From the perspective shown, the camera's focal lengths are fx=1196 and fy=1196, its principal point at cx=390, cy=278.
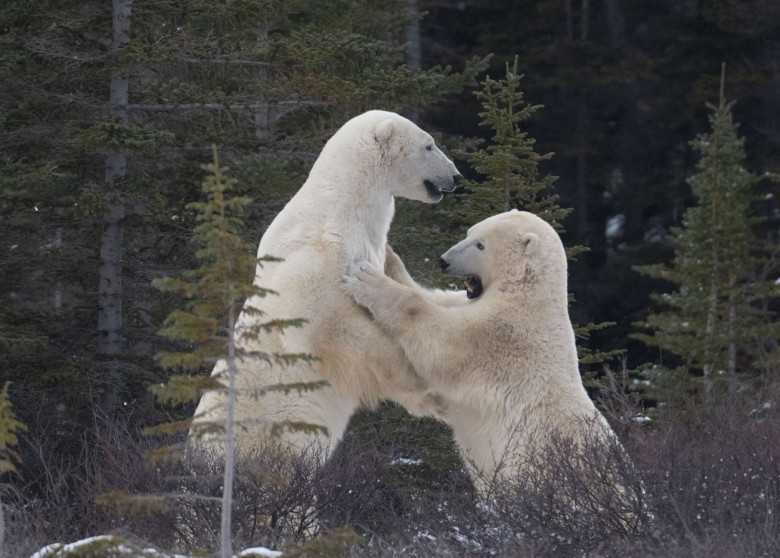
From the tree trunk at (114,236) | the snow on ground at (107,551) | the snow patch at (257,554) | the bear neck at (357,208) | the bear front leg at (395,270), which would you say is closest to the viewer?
the snow on ground at (107,551)

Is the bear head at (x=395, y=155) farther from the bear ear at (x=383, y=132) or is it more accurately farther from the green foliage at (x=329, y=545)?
the green foliage at (x=329, y=545)

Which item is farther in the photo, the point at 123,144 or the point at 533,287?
the point at 123,144

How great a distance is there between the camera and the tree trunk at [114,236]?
10.0m

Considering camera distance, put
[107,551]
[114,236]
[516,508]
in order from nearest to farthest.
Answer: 1. [107,551]
2. [516,508]
3. [114,236]

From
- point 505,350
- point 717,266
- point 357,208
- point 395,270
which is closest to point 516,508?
point 505,350

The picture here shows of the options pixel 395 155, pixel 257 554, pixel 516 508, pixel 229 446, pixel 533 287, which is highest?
pixel 395 155

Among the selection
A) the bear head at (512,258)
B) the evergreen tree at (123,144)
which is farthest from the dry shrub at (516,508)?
the evergreen tree at (123,144)

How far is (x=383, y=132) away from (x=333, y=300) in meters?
0.92

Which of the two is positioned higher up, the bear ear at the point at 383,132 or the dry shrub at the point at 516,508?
the bear ear at the point at 383,132

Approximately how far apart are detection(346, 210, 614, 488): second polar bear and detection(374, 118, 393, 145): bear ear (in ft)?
2.29

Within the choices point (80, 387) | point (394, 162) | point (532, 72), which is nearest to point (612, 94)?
A: point (532, 72)

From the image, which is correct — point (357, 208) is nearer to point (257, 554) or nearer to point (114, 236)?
point (257, 554)

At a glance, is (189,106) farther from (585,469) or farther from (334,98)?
(585,469)

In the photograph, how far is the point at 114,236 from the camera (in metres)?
10.3
